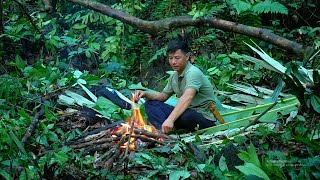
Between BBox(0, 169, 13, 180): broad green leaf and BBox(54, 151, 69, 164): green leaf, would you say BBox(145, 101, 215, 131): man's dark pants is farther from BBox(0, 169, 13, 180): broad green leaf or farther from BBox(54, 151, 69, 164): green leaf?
BBox(0, 169, 13, 180): broad green leaf

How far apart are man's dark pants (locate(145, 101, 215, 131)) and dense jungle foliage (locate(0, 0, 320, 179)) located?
0.38 m

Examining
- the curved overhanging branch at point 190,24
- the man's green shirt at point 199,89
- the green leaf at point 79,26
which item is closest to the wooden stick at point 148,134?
the man's green shirt at point 199,89

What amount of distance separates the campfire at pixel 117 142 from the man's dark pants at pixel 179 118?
330mm

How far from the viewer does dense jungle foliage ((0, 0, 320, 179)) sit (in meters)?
4.01

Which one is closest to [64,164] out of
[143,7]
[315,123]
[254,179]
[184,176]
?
[184,176]

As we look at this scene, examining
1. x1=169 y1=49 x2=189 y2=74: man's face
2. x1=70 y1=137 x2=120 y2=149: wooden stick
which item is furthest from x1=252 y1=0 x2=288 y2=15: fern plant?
x1=70 y1=137 x2=120 y2=149: wooden stick

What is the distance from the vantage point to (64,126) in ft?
20.9

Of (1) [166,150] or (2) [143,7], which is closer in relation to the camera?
(1) [166,150]

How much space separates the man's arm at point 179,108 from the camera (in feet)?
18.9

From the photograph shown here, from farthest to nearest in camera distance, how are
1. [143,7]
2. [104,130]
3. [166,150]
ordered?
[143,7], [104,130], [166,150]

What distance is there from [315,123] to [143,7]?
672 cm

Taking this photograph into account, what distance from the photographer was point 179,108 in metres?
5.86

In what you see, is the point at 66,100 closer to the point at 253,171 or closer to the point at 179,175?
the point at 179,175

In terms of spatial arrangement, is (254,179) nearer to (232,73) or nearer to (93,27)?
(232,73)
